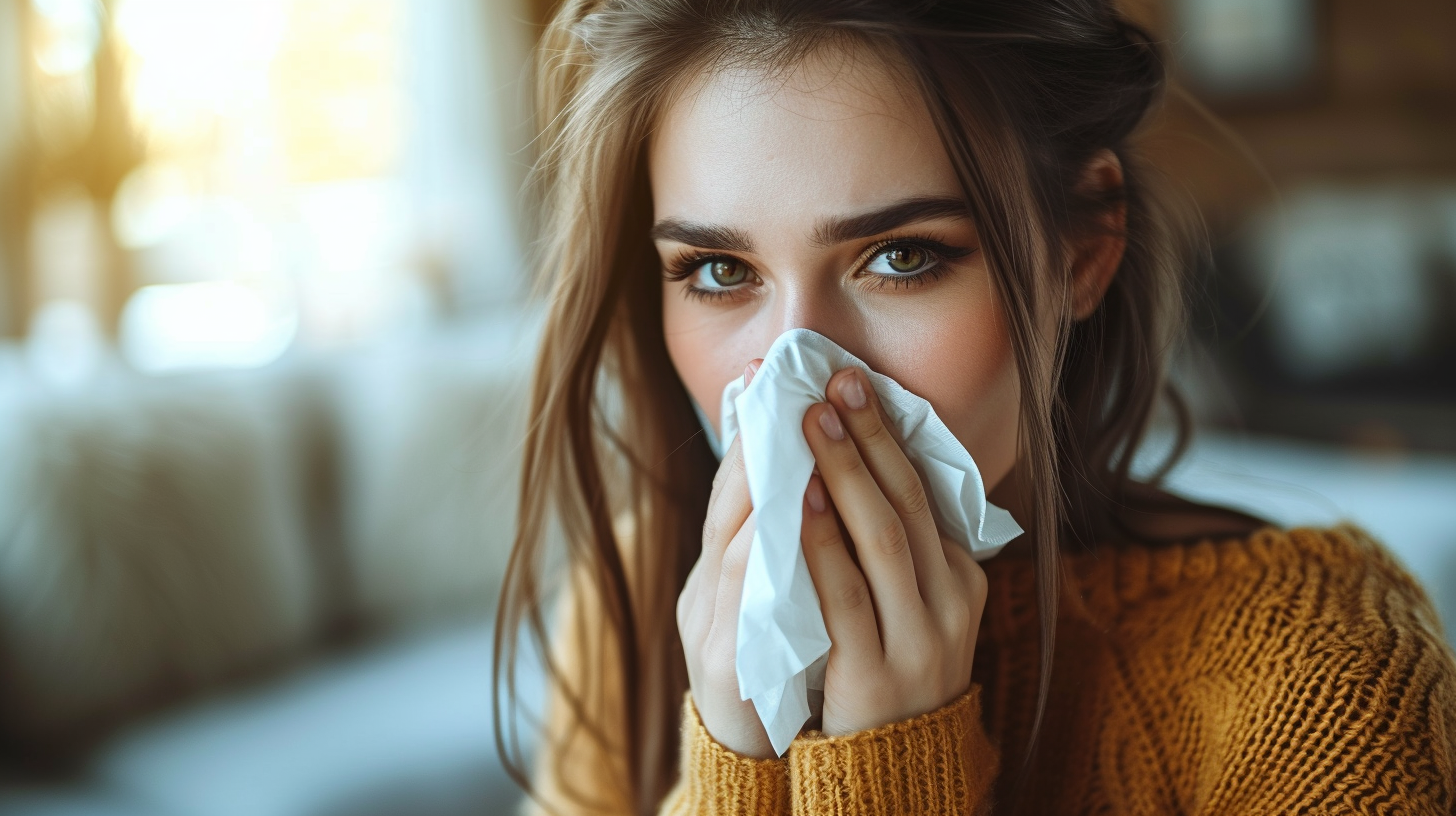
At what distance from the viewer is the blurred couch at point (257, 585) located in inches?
60.2

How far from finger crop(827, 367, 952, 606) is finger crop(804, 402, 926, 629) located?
1 cm

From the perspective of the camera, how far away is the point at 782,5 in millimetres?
787

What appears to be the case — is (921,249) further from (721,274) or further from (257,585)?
(257,585)

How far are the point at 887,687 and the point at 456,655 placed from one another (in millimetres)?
1350

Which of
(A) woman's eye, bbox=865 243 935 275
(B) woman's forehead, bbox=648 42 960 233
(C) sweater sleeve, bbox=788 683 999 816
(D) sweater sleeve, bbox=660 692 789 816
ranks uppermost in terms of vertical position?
(B) woman's forehead, bbox=648 42 960 233

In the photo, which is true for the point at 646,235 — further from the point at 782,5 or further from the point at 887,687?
the point at 887,687

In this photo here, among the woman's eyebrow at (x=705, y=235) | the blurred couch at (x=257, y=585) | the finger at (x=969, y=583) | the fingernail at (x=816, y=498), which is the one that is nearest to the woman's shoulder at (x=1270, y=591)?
the finger at (x=969, y=583)

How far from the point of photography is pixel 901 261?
30.7 inches

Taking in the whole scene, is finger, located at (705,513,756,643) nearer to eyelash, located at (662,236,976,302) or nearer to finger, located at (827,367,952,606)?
finger, located at (827,367,952,606)

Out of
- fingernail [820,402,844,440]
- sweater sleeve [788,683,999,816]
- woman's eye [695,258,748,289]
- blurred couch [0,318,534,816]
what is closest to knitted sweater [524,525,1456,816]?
sweater sleeve [788,683,999,816]

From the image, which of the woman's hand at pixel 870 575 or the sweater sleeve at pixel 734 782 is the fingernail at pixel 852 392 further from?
the sweater sleeve at pixel 734 782

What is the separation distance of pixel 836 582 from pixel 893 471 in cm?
9

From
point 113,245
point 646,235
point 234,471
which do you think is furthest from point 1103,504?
point 113,245

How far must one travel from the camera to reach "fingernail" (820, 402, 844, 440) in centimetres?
73
